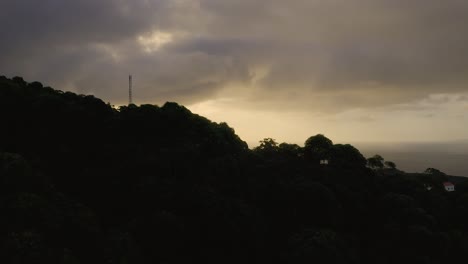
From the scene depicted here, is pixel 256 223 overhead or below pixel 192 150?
below

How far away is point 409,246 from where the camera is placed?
3341 cm

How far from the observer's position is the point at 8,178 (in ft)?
64.9

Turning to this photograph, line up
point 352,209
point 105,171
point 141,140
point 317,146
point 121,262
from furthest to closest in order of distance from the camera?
point 317,146, point 141,140, point 352,209, point 105,171, point 121,262

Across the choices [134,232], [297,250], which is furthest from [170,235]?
[297,250]

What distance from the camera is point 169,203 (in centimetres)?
2612

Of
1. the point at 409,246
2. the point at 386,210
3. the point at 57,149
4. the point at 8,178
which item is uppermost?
the point at 57,149

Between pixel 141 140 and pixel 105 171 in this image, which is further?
pixel 141 140

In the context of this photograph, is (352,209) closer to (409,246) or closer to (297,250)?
(409,246)

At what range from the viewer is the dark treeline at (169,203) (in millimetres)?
19469

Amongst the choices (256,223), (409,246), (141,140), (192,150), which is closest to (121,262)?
(256,223)

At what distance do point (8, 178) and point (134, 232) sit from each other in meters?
7.65

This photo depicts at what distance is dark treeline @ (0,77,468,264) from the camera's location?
766 inches

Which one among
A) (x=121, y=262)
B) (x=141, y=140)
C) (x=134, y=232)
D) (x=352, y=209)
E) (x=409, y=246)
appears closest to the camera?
(x=121, y=262)

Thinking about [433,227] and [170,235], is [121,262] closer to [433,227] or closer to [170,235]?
[170,235]
